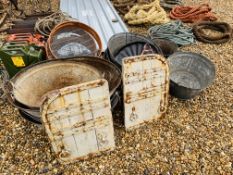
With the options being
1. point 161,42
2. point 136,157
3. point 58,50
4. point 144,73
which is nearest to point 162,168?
point 136,157

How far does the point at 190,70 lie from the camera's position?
12.9 ft

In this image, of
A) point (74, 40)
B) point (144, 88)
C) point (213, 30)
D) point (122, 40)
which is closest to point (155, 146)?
point (144, 88)

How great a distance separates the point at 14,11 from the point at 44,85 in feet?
15.0

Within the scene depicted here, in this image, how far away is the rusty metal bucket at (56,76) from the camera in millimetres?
2941

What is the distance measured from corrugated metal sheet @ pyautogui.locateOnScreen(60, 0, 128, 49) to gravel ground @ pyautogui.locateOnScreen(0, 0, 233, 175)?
236 cm

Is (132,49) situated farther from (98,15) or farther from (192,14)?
(192,14)

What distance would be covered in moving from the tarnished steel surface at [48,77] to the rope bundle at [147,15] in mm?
3330

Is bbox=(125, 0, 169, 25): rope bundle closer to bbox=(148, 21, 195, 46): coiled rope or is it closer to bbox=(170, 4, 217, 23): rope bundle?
bbox=(148, 21, 195, 46): coiled rope

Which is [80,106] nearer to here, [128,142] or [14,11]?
[128,142]

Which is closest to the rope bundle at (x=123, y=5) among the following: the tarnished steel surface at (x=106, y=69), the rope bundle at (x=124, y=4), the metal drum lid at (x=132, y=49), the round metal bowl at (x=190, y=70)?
the rope bundle at (x=124, y=4)

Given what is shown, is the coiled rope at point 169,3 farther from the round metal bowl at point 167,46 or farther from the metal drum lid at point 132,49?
the metal drum lid at point 132,49

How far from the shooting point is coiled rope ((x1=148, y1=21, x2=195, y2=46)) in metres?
5.17

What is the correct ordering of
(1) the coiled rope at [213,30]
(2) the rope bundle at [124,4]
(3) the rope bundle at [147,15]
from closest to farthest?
(1) the coiled rope at [213,30] < (3) the rope bundle at [147,15] < (2) the rope bundle at [124,4]

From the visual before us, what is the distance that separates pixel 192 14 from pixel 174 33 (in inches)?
59.7
